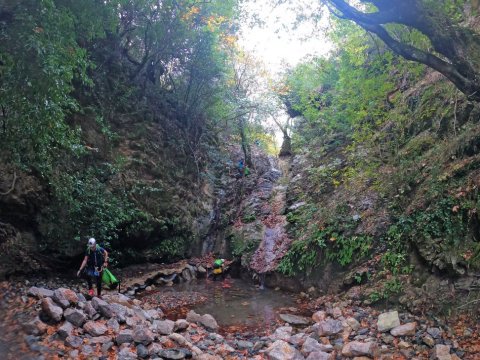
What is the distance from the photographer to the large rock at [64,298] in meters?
6.19

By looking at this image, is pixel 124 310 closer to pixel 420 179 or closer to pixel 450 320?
pixel 450 320

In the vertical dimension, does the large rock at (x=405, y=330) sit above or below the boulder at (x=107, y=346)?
above

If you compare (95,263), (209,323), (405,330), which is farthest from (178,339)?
(405,330)

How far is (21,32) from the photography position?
6.18 metres

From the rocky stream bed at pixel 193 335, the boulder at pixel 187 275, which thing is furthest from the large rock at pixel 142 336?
the boulder at pixel 187 275

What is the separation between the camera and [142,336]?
5.86 metres

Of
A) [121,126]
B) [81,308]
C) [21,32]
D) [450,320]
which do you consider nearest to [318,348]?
[450,320]

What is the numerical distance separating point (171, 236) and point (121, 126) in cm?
462

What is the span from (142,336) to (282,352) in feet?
7.77

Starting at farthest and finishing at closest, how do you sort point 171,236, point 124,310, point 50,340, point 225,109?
point 225,109 < point 171,236 < point 124,310 < point 50,340

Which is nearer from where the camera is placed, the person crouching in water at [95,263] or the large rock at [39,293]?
the large rock at [39,293]

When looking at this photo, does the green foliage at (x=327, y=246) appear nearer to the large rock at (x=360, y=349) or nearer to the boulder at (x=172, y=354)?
the large rock at (x=360, y=349)

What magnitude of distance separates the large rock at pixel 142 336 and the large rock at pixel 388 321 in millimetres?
4147

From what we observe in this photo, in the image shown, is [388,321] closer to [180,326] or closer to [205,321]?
[205,321]
